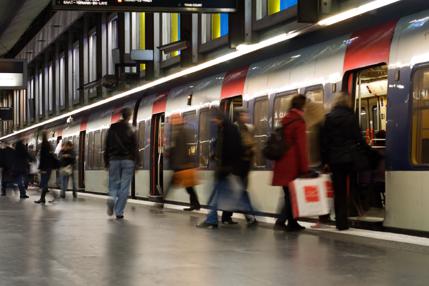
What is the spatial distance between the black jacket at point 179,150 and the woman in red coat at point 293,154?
2228mm

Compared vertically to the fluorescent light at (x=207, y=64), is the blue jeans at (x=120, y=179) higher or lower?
lower

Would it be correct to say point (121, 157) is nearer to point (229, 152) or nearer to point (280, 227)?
point (229, 152)

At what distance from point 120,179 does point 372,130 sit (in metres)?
4.27

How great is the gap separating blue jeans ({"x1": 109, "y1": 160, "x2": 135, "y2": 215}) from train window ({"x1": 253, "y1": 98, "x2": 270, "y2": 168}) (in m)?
2.01

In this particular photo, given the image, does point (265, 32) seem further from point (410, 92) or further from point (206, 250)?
point (206, 250)

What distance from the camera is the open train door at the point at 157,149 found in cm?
1783

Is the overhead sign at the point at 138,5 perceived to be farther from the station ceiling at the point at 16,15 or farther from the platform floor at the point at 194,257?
the station ceiling at the point at 16,15

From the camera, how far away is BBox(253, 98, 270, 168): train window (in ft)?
39.6

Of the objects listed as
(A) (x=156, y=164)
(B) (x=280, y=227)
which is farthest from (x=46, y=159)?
(B) (x=280, y=227)

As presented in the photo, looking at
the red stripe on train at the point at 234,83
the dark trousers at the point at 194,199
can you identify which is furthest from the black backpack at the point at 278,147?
the dark trousers at the point at 194,199

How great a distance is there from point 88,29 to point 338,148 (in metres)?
23.8

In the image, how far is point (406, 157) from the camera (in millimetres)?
8484

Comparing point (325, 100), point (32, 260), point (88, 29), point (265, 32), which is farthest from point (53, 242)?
point (88, 29)

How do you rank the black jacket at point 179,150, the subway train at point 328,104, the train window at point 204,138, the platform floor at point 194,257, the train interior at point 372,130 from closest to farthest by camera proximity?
the platform floor at point 194,257
the subway train at point 328,104
the train interior at point 372,130
the black jacket at point 179,150
the train window at point 204,138
